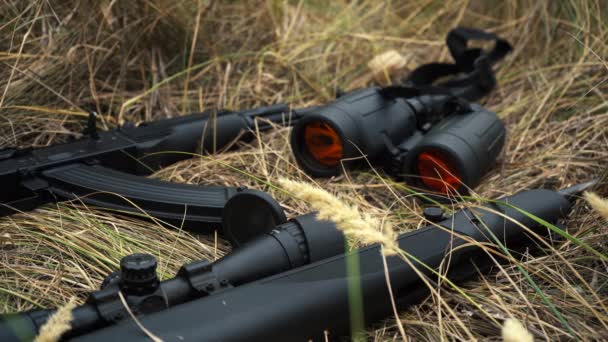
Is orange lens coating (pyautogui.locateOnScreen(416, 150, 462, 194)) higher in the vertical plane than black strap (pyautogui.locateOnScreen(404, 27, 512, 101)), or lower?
lower

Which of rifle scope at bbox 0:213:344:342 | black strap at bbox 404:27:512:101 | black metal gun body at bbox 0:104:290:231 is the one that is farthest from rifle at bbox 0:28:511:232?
black strap at bbox 404:27:512:101

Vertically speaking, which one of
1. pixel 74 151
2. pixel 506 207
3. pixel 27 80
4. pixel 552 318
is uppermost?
pixel 27 80

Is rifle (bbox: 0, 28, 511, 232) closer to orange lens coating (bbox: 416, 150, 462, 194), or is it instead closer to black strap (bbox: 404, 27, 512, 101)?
orange lens coating (bbox: 416, 150, 462, 194)

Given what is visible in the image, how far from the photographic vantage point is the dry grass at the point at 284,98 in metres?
1.87

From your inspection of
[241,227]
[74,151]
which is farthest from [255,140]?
[241,227]

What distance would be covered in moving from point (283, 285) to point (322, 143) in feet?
3.83

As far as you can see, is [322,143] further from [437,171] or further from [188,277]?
[188,277]

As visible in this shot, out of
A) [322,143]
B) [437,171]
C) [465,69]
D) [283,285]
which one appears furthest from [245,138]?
[283,285]

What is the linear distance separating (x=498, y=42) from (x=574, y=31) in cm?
39

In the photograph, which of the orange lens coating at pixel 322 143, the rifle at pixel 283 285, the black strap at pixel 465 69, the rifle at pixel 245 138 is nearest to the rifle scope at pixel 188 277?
the rifle at pixel 283 285

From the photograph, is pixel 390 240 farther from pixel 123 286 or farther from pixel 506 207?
pixel 506 207

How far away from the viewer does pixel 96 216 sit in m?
2.22

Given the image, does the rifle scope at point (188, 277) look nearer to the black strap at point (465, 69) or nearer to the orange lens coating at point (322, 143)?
the orange lens coating at point (322, 143)

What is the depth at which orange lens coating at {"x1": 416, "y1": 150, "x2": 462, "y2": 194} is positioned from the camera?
8.16 ft
